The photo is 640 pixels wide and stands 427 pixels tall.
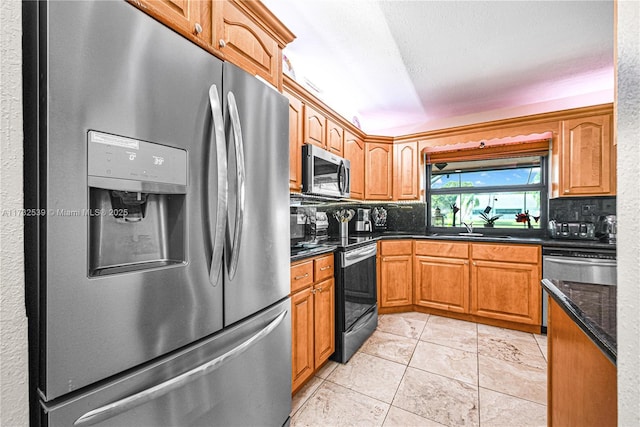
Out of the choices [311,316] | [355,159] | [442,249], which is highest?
[355,159]

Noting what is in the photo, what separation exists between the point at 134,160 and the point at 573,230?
3682 mm

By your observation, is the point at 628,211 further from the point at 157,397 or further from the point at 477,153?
the point at 477,153

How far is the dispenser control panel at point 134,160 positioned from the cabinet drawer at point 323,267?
4.02ft

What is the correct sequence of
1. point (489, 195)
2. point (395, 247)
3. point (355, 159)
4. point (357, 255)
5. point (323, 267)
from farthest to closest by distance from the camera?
1. point (489, 195)
2. point (355, 159)
3. point (395, 247)
4. point (357, 255)
5. point (323, 267)

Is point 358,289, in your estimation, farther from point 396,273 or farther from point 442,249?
point 442,249

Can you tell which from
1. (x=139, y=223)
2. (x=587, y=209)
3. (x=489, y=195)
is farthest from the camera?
(x=489, y=195)

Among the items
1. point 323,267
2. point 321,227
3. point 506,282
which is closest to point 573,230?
point 506,282

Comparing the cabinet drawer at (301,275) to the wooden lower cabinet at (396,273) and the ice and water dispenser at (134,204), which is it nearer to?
the ice and water dispenser at (134,204)

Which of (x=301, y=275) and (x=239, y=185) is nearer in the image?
(x=239, y=185)

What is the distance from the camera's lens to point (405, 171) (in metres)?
3.61

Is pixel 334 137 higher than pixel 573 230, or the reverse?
pixel 334 137

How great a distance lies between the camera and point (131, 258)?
83 centimetres

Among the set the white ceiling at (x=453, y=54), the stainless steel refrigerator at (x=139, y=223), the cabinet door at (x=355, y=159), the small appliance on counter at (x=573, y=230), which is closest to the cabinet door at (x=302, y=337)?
the stainless steel refrigerator at (x=139, y=223)

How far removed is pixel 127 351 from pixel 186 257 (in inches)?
11.0
